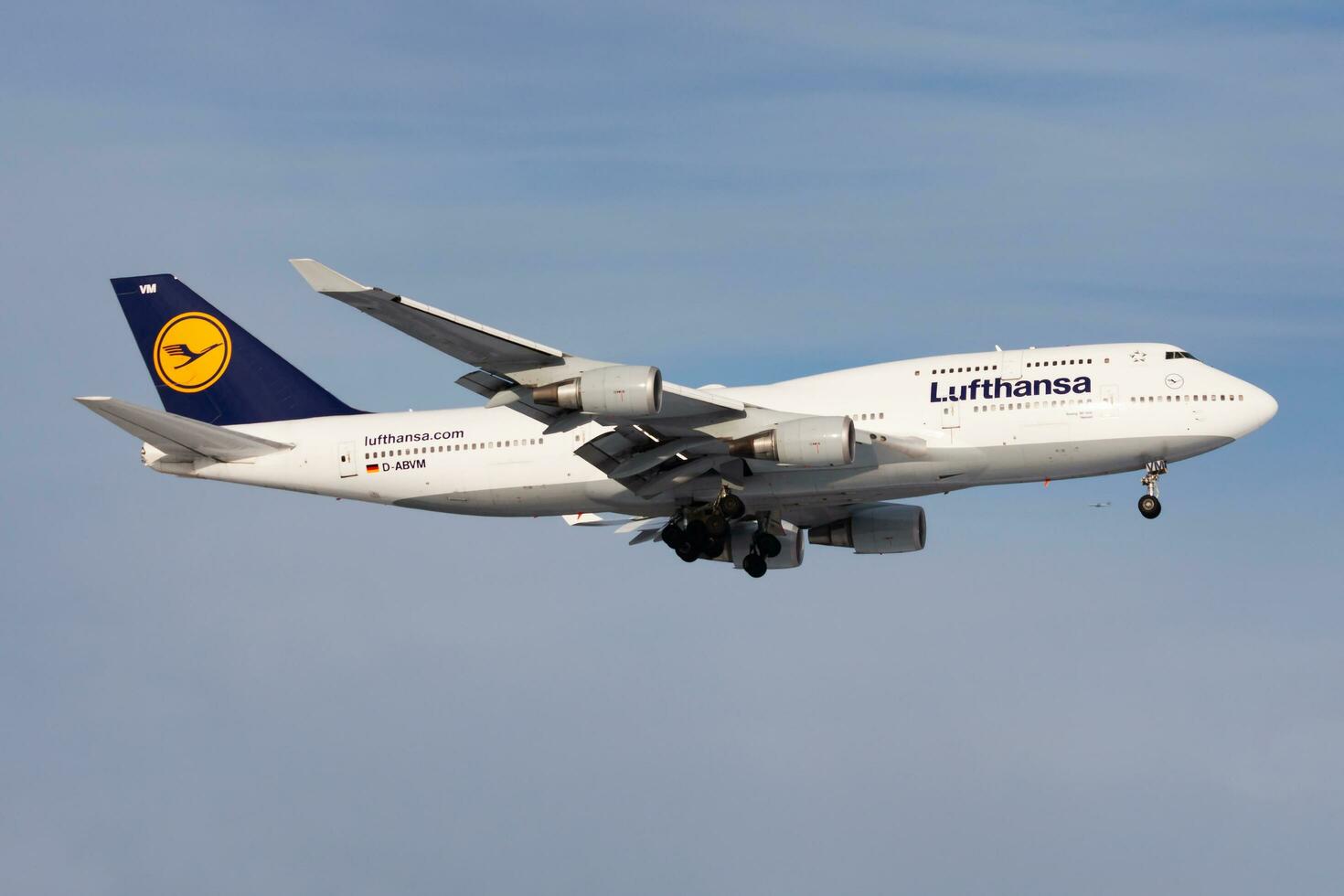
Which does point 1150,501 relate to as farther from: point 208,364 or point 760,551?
point 208,364

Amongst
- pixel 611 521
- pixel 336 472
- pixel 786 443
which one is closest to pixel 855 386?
pixel 786 443

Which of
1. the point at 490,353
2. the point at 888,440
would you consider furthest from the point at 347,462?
the point at 888,440

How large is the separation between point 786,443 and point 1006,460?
18.8ft

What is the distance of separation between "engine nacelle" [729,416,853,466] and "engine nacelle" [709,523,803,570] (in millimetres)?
7652

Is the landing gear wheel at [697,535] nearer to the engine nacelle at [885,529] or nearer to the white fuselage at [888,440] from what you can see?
the white fuselage at [888,440]

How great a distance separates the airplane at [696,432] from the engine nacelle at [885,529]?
2.4 inches

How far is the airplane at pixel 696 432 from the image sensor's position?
42875 millimetres

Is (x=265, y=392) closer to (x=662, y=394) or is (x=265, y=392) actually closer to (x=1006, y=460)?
(x=662, y=394)

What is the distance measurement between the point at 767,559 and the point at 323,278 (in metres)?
18.2

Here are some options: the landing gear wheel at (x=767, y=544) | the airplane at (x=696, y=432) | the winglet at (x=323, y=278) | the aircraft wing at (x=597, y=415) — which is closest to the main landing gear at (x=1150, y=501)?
the airplane at (x=696, y=432)

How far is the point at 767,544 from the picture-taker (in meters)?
49.8

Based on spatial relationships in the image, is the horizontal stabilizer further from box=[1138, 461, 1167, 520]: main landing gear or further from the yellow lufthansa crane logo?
box=[1138, 461, 1167, 520]: main landing gear

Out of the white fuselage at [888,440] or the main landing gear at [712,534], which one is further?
the main landing gear at [712,534]

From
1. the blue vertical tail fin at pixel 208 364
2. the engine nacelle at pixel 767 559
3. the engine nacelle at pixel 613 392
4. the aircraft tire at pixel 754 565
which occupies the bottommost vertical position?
the aircraft tire at pixel 754 565
